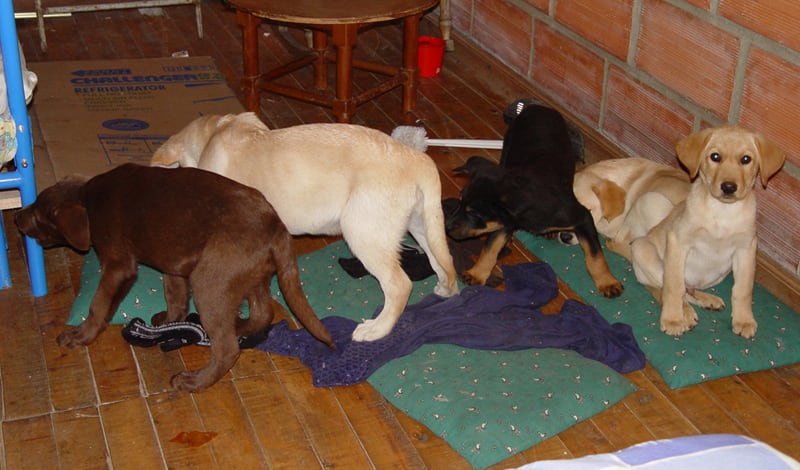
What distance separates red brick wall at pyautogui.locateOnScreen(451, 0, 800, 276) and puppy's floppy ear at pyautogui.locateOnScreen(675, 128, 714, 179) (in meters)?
0.58

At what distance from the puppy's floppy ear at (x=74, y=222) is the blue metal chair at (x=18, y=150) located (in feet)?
1.31

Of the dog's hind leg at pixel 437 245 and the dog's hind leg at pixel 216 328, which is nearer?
the dog's hind leg at pixel 216 328

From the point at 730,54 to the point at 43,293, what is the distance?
3474mm

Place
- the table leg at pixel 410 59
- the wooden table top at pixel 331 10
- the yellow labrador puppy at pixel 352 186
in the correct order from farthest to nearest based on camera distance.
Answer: the table leg at pixel 410 59 → the wooden table top at pixel 331 10 → the yellow labrador puppy at pixel 352 186

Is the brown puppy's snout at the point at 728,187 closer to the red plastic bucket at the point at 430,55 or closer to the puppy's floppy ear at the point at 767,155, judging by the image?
the puppy's floppy ear at the point at 767,155

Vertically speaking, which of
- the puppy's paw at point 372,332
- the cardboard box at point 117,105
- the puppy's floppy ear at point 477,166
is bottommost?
the puppy's paw at point 372,332

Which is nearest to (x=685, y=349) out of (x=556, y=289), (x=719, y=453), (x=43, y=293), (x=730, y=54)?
(x=556, y=289)

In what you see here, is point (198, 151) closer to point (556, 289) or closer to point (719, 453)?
point (556, 289)

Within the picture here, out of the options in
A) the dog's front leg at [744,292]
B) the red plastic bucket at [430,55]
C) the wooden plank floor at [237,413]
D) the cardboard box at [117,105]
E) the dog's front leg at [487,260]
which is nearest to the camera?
the wooden plank floor at [237,413]

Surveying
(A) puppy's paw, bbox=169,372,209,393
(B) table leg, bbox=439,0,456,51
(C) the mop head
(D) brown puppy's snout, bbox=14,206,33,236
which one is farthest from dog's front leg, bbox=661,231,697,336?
(B) table leg, bbox=439,0,456,51

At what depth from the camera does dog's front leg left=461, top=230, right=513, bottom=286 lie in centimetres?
441

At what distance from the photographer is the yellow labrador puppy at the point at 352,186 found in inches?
148

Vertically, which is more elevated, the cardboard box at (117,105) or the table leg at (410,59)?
the table leg at (410,59)

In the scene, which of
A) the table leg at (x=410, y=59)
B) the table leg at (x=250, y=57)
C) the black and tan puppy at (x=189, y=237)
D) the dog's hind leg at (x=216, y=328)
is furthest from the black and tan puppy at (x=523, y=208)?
the table leg at (x=250, y=57)
